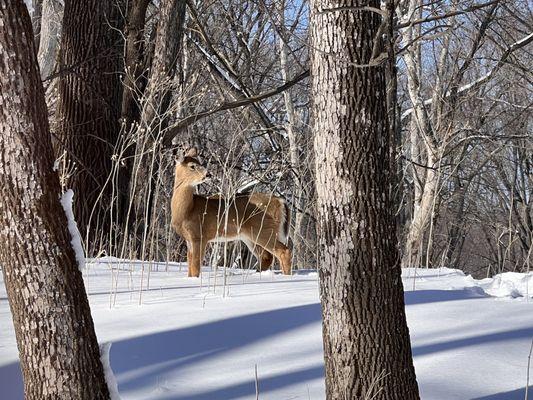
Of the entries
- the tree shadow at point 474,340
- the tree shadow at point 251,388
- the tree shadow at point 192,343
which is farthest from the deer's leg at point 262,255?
the tree shadow at point 251,388

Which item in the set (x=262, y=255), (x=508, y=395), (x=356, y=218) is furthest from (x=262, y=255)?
(x=356, y=218)

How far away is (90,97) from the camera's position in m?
9.48

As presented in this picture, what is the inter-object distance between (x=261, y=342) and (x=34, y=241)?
160 centimetres

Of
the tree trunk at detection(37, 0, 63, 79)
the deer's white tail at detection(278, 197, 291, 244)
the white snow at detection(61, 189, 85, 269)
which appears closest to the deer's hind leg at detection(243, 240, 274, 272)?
the deer's white tail at detection(278, 197, 291, 244)

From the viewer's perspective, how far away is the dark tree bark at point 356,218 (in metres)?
3.58

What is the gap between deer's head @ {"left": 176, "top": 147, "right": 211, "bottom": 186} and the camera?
24.9 ft

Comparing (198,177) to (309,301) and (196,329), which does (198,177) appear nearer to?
(309,301)

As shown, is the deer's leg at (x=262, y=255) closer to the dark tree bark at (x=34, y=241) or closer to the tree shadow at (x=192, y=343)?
the tree shadow at (x=192, y=343)

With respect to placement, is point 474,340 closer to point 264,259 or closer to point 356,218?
point 356,218

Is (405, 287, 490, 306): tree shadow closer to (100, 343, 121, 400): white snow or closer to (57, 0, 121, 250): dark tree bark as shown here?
(100, 343, 121, 400): white snow

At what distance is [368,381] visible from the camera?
3.59 metres

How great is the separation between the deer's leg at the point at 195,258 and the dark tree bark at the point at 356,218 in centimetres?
369

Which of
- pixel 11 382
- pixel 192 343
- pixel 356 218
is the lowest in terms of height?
pixel 11 382

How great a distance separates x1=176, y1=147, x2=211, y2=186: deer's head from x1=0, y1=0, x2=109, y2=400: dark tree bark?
3.97m
